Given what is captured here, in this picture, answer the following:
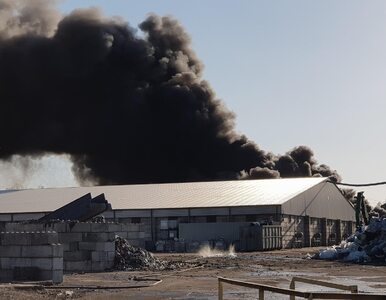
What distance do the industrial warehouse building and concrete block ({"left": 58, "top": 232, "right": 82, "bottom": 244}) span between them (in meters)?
20.9

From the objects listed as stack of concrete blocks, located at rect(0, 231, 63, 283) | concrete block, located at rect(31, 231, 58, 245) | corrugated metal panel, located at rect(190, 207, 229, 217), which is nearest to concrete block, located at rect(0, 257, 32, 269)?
stack of concrete blocks, located at rect(0, 231, 63, 283)

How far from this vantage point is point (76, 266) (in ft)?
83.1

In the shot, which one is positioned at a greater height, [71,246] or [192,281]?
[71,246]

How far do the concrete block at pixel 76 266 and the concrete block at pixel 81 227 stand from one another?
46.4 inches

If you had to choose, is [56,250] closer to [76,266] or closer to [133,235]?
[76,266]

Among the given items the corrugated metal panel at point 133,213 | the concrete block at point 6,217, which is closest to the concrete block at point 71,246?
the corrugated metal panel at point 133,213

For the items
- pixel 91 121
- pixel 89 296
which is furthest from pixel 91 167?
pixel 89 296

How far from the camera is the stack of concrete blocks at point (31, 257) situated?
65.1 feet

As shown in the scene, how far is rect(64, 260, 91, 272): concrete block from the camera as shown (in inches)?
993

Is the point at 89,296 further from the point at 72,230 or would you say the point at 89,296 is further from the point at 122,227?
the point at 122,227

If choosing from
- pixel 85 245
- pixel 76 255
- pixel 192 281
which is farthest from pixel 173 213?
pixel 192 281

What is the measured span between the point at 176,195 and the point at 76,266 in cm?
3234

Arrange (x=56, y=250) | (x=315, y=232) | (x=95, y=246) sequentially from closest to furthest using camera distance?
1. (x=56, y=250)
2. (x=95, y=246)
3. (x=315, y=232)

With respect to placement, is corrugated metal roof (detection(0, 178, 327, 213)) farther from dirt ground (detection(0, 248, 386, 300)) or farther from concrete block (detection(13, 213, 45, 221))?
dirt ground (detection(0, 248, 386, 300))
